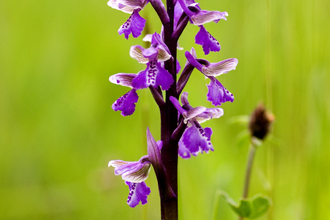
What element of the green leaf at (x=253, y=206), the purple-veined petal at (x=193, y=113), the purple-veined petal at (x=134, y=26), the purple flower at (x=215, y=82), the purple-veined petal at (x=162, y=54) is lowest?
the green leaf at (x=253, y=206)

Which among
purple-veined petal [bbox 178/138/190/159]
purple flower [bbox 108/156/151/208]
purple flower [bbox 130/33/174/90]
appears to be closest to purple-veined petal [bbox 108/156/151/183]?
purple flower [bbox 108/156/151/208]

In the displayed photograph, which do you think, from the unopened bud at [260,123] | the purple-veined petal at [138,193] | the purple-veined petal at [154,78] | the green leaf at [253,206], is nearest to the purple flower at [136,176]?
the purple-veined petal at [138,193]

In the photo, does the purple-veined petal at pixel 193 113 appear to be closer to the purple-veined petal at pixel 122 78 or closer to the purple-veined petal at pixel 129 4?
the purple-veined petal at pixel 122 78

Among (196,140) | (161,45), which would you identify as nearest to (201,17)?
(161,45)

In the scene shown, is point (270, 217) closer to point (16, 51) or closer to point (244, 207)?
point (244, 207)

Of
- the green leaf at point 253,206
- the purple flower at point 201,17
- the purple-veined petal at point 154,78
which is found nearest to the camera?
the purple-veined petal at point 154,78

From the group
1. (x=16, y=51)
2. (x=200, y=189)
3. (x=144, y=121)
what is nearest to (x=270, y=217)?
(x=200, y=189)

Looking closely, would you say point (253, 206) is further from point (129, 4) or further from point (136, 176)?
point (129, 4)
